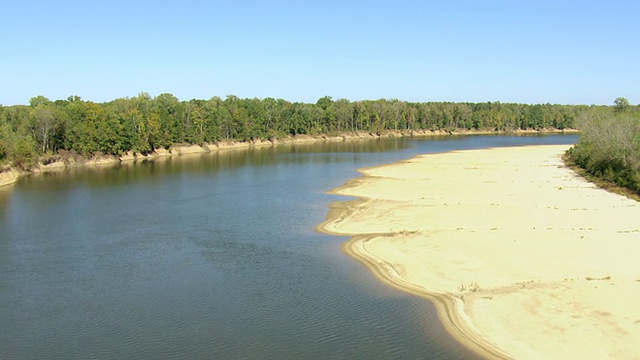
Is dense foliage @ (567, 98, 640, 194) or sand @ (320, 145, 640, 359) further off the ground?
dense foliage @ (567, 98, 640, 194)

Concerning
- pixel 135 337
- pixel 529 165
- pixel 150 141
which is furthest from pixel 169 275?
pixel 150 141

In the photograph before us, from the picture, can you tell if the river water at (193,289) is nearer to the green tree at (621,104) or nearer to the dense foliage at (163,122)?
the dense foliage at (163,122)

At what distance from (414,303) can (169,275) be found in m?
13.4

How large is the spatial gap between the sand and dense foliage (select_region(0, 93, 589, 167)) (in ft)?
184

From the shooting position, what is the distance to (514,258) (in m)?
27.7

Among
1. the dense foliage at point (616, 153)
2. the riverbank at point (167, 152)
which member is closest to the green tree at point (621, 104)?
the dense foliage at point (616, 153)

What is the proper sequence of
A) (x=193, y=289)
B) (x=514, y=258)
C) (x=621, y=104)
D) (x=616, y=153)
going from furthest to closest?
(x=621, y=104) → (x=616, y=153) → (x=514, y=258) → (x=193, y=289)

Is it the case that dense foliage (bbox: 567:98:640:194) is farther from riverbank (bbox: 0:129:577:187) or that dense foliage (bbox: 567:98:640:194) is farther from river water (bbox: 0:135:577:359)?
riverbank (bbox: 0:129:577:187)

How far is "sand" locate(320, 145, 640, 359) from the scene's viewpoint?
19.0 m

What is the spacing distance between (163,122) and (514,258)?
92984 millimetres

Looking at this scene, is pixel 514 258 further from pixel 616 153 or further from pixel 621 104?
pixel 621 104

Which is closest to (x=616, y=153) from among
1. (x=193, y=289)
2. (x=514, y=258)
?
(x=514, y=258)

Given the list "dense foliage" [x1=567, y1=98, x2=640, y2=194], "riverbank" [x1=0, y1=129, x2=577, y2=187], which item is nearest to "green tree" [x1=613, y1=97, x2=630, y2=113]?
"dense foliage" [x1=567, y1=98, x2=640, y2=194]

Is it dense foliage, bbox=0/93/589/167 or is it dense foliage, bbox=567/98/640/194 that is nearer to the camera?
dense foliage, bbox=567/98/640/194
